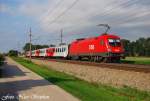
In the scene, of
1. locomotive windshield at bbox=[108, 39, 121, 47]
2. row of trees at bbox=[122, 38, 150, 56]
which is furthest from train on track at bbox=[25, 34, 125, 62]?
row of trees at bbox=[122, 38, 150, 56]

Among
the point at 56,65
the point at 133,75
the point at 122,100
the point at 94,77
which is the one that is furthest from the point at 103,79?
the point at 56,65

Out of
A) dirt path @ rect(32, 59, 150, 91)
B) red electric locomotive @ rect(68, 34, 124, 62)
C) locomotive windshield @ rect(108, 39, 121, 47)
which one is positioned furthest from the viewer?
locomotive windshield @ rect(108, 39, 121, 47)

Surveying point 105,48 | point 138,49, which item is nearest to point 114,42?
point 105,48

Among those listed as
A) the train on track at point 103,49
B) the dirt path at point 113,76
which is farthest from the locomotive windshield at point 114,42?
the dirt path at point 113,76

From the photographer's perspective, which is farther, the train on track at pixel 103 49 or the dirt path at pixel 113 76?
the train on track at pixel 103 49

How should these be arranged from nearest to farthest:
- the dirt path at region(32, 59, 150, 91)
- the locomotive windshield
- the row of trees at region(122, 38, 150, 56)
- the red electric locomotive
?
the dirt path at region(32, 59, 150, 91)
the red electric locomotive
the locomotive windshield
the row of trees at region(122, 38, 150, 56)

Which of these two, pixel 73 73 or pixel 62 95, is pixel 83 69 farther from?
pixel 62 95

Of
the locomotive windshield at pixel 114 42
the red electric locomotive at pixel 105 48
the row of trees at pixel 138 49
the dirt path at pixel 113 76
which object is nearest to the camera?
the dirt path at pixel 113 76

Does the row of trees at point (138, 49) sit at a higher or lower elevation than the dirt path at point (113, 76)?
higher

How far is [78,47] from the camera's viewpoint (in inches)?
1900

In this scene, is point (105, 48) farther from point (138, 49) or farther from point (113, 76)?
point (138, 49)

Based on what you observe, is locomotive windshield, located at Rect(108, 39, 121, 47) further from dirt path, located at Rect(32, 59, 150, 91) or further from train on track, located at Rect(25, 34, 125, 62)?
dirt path, located at Rect(32, 59, 150, 91)

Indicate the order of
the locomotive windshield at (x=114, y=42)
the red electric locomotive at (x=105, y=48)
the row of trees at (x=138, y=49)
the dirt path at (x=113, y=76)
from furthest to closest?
the row of trees at (x=138, y=49) → the locomotive windshield at (x=114, y=42) → the red electric locomotive at (x=105, y=48) → the dirt path at (x=113, y=76)

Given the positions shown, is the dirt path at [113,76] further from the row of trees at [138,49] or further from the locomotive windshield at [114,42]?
the row of trees at [138,49]
